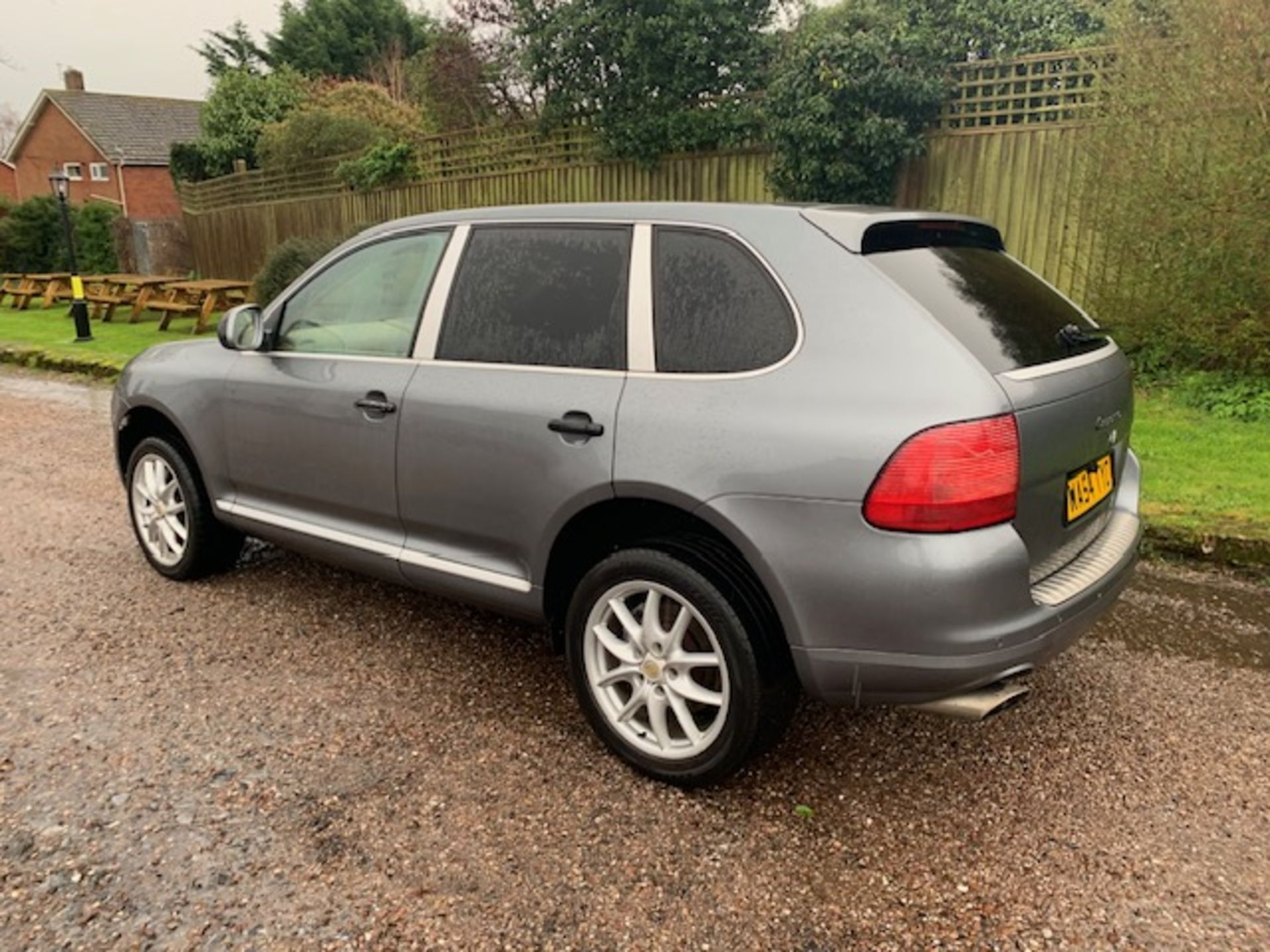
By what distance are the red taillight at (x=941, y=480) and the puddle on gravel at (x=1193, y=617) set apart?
1662 millimetres

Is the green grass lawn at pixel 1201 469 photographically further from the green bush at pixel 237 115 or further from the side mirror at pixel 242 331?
the green bush at pixel 237 115

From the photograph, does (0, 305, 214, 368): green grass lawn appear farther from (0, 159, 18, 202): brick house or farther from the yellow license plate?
(0, 159, 18, 202): brick house

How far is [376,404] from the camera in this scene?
3338 millimetres

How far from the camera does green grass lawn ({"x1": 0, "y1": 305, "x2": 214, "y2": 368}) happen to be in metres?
12.0

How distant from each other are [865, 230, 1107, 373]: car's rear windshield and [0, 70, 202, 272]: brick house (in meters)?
39.4

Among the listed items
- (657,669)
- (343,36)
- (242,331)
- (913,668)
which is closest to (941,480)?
(913,668)

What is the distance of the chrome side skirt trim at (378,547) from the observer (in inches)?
122

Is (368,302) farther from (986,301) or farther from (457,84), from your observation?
(457,84)

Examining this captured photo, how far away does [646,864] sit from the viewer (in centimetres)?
245

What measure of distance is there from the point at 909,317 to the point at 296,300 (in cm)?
253

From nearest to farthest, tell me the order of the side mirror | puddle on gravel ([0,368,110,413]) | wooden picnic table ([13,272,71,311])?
the side mirror
puddle on gravel ([0,368,110,413])
wooden picnic table ([13,272,71,311])

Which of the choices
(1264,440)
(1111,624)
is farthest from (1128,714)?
(1264,440)

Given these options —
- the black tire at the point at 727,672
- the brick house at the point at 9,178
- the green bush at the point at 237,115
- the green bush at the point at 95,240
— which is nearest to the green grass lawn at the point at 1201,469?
the black tire at the point at 727,672

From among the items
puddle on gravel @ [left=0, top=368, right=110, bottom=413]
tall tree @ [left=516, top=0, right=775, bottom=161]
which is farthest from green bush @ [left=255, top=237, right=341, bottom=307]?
tall tree @ [left=516, top=0, right=775, bottom=161]
